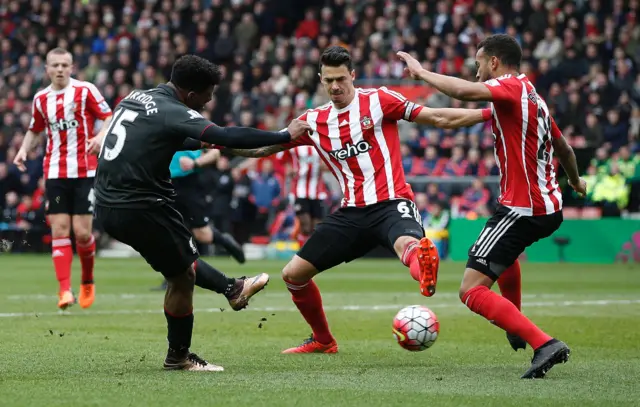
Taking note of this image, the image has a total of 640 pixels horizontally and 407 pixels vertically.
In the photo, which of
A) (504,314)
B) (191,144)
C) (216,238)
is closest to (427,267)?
(504,314)

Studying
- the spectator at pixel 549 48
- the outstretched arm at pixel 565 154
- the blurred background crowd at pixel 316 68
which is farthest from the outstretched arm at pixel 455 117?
the spectator at pixel 549 48

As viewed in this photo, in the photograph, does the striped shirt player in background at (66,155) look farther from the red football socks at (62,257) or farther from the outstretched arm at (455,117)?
the outstretched arm at (455,117)

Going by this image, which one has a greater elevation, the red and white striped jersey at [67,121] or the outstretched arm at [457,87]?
the outstretched arm at [457,87]

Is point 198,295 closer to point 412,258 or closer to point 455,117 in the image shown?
point 412,258

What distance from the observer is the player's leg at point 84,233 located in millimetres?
11641

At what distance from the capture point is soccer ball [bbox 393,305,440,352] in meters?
7.31

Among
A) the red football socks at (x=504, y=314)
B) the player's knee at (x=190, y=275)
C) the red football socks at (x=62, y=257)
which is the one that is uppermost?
the player's knee at (x=190, y=275)

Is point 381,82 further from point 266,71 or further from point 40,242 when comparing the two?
point 40,242

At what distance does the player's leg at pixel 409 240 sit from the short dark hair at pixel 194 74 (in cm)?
162

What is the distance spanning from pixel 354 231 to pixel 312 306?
0.70 metres

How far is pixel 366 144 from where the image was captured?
7988mm

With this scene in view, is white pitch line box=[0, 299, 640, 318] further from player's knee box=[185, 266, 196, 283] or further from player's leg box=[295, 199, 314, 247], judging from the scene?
player's leg box=[295, 199, 314, 247]

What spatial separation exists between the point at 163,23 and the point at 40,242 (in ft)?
24.0

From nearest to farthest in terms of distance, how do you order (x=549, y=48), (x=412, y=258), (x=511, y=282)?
(x=412, y=258)
(x=511, y=282)
(x=549, y=48)
